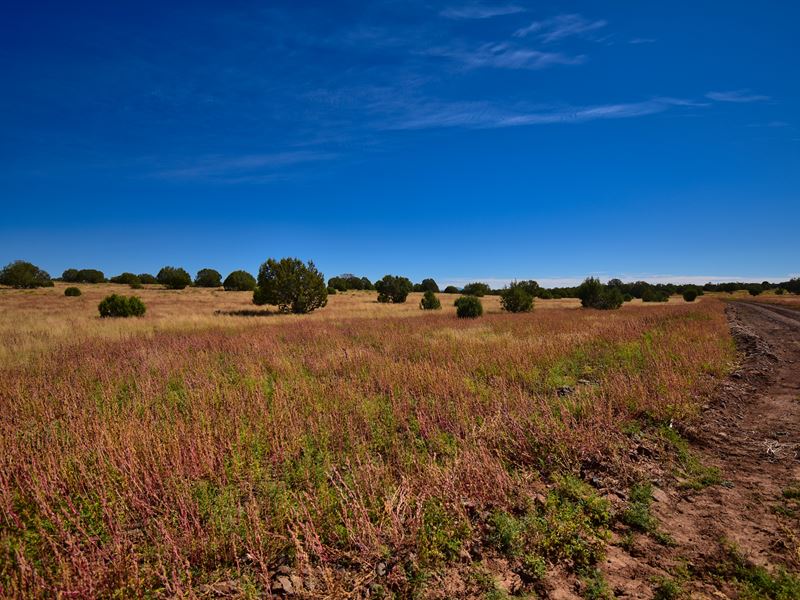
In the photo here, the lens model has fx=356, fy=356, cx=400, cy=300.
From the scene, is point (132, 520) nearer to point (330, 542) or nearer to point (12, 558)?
point (12, 558)

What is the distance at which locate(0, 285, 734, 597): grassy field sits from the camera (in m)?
2.71

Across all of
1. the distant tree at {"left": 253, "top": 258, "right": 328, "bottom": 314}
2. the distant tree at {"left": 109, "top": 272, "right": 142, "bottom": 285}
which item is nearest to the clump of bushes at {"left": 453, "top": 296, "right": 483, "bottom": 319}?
the distant tree at {"left": 253, "top": 258, "right": 328, "bottom": 314}

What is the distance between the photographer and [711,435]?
533 centimetres

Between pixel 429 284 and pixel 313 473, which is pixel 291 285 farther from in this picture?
pixel 429 284

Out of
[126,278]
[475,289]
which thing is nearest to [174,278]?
[126,278]

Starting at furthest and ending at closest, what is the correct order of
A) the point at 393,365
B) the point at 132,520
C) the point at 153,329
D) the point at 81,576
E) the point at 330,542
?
the point at 153,329 → the point at 393,365 → the point at 132,520 → the point at 330,542 → the point at 81,576

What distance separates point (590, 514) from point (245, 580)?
311cm

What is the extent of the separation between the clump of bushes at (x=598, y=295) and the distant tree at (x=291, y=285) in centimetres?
2813

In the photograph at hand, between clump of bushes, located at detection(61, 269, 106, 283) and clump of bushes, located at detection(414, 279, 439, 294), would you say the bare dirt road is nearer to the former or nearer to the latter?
clump of bushes, located at detection(414, 279, 439, 294)

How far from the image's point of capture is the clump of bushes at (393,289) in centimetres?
4666

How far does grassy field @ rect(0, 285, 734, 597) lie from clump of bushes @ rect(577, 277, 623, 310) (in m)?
31.6

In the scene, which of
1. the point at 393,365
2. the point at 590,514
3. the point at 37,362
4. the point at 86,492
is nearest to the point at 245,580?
the point at 86,492

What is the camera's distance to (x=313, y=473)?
13.7 feet

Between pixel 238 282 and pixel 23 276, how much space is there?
26031mm
